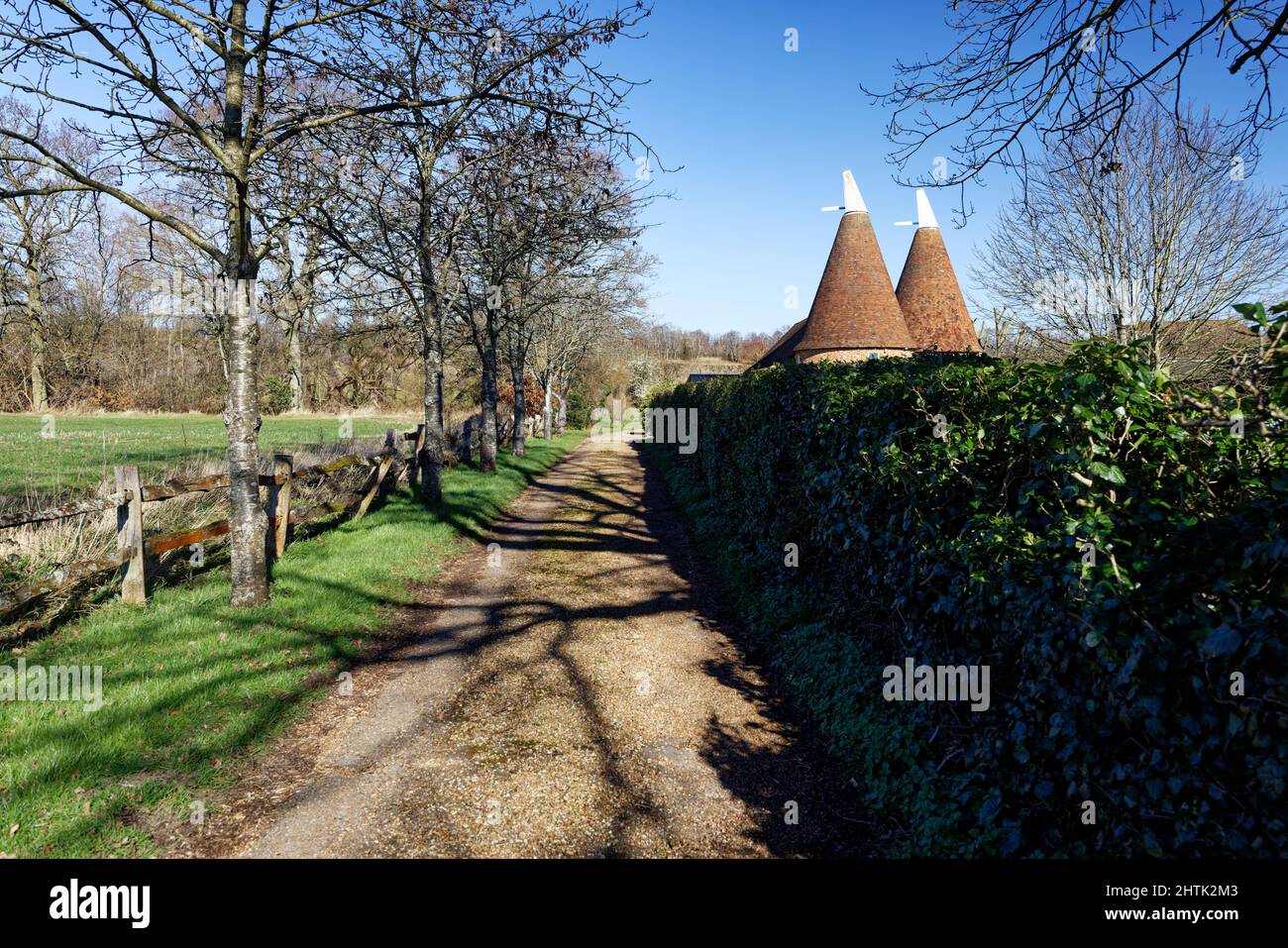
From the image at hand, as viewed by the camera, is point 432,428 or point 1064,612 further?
point 432,428

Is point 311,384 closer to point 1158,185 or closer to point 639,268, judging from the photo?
point 639,268

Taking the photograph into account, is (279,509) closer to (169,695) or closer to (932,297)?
(169,695)

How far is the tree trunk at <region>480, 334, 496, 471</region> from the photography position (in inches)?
747

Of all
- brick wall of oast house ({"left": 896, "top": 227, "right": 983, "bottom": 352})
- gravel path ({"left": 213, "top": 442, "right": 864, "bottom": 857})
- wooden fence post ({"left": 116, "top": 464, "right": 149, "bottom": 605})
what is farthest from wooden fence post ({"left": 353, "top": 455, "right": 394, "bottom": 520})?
brick wall of oast house ({"left": 896, "top": 227, "right": 983, "bottom": 352})

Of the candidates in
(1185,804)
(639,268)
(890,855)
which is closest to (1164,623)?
(1185,804)

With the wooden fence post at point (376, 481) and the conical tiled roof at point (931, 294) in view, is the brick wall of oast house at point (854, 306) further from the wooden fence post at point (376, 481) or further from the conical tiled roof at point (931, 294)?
the wooden fence post at point (376, 481)

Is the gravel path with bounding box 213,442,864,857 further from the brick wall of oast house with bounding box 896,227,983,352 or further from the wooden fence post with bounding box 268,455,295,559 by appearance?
the brick wall of oast house with bounding box 896,227,983,352

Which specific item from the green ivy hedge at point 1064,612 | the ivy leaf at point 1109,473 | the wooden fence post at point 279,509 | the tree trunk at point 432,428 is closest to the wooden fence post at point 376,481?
the tree trunk at point 432,428

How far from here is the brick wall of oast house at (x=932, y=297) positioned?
1091 inches

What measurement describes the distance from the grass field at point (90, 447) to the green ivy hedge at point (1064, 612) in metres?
9.36

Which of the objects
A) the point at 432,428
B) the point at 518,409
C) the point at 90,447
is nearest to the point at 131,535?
the point at 432,428

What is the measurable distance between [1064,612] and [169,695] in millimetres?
5642

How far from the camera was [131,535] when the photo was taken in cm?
659
